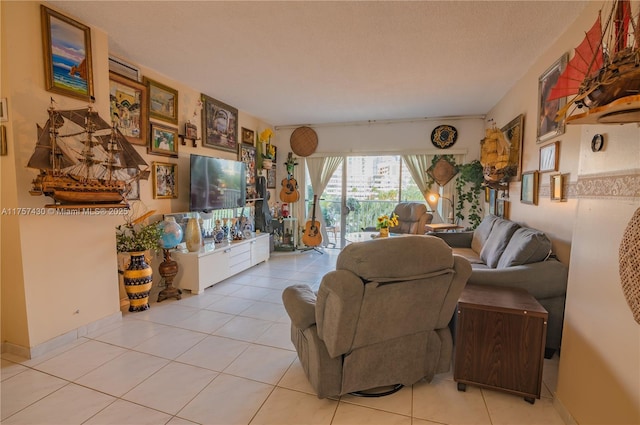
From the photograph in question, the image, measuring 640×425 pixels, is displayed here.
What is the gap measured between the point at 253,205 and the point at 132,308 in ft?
8.96

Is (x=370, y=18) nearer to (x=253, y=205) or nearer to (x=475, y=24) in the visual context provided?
Result: (x=475, y=24)

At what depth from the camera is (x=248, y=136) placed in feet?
16.8

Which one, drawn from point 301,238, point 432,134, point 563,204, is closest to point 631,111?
point 563,204

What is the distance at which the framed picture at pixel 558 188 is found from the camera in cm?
234

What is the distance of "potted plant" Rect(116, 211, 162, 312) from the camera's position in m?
2.84

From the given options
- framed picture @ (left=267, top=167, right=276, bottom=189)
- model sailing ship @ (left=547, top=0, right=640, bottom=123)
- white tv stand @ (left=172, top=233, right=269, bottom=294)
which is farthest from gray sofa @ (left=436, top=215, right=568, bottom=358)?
framed picture @ (left=267, top=167, right=276, bottom=189)

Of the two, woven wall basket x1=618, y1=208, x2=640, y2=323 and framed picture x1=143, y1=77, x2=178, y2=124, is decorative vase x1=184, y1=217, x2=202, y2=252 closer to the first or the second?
framed picture x1=143, y1=77, x2=178, y2=124

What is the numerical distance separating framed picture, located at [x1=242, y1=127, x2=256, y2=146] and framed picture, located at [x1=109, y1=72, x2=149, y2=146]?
6.29 feet

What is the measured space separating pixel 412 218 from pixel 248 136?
10.3 feet

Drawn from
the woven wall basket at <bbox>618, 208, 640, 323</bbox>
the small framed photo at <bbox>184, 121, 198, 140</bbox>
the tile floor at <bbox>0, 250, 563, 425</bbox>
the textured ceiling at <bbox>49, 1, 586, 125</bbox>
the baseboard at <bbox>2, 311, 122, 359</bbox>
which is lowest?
→ the tile floor at <bbox>0, 250, 563, 425</bbox>

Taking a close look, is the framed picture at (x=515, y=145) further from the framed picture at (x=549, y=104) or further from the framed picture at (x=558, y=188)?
the framed picture at (x=558, y=188)

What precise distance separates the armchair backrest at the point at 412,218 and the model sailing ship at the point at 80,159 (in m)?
3.86

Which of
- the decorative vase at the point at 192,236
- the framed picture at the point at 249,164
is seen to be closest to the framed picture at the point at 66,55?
the decorative vase at the point at 192,236

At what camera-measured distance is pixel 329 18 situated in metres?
2.20
